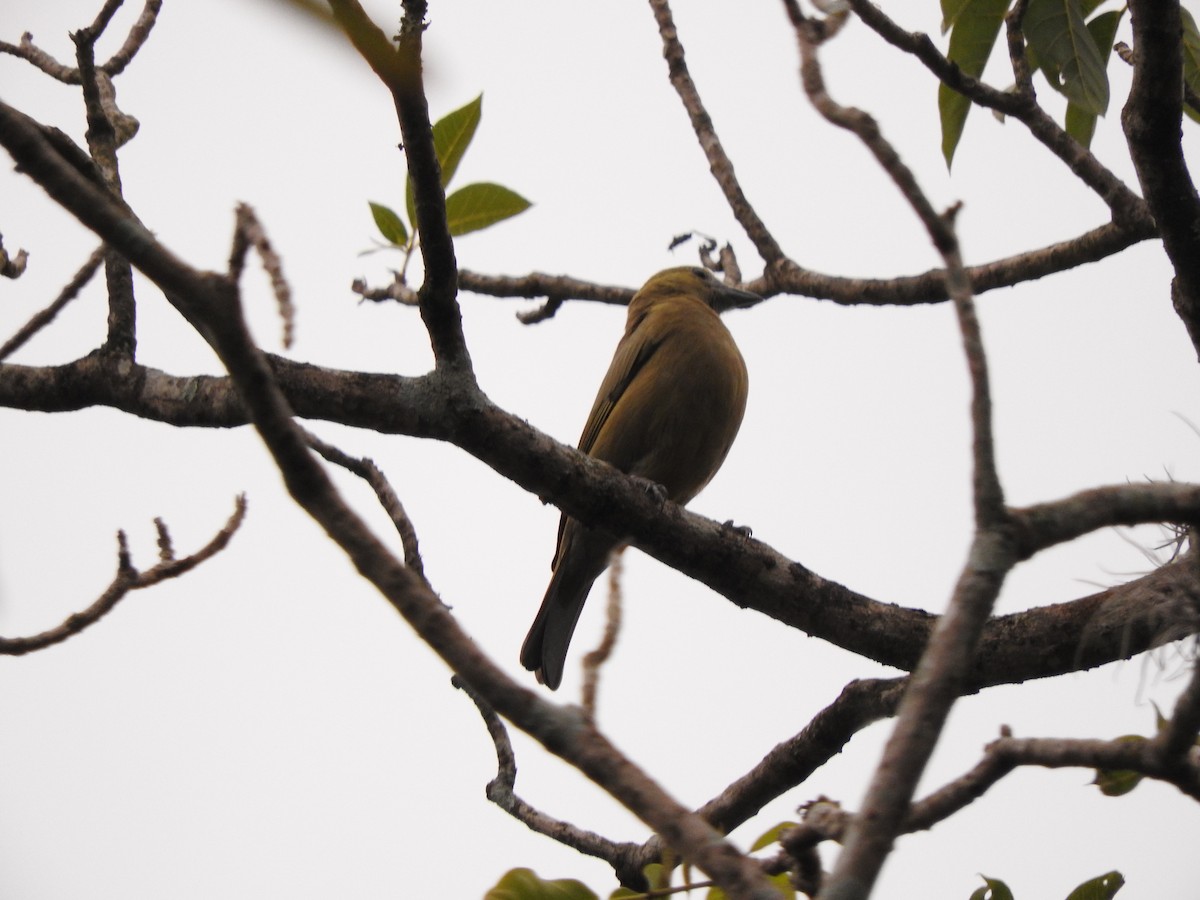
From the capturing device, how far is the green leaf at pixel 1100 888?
2.34 m

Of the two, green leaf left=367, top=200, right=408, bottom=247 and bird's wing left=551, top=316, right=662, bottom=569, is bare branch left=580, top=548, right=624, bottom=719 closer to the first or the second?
green leaf left=367, top=200, right=408, bottom=247

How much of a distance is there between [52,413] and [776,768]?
2.14m

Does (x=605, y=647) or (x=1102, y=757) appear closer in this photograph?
(x=605, y=647)

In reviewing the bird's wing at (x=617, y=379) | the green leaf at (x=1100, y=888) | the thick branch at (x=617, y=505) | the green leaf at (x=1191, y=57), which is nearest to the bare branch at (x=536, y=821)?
the thick branch at (x=617, y=505)

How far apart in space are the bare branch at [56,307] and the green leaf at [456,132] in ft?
2.70

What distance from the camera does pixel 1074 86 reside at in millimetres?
2900

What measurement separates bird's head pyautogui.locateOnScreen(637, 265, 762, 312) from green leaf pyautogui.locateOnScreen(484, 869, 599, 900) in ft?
13.1

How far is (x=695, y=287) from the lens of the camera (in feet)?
20.0

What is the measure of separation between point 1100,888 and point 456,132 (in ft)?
7.81

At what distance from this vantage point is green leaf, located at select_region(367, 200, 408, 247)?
3717mm

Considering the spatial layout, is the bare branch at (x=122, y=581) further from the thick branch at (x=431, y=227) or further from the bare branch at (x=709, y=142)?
the bare branch at (x=709, y=142)

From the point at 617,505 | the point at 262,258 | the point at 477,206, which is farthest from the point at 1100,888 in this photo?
the point at 477,206

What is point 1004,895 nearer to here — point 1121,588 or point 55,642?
point 1121,588

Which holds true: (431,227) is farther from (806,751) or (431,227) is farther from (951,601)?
(806,751)
